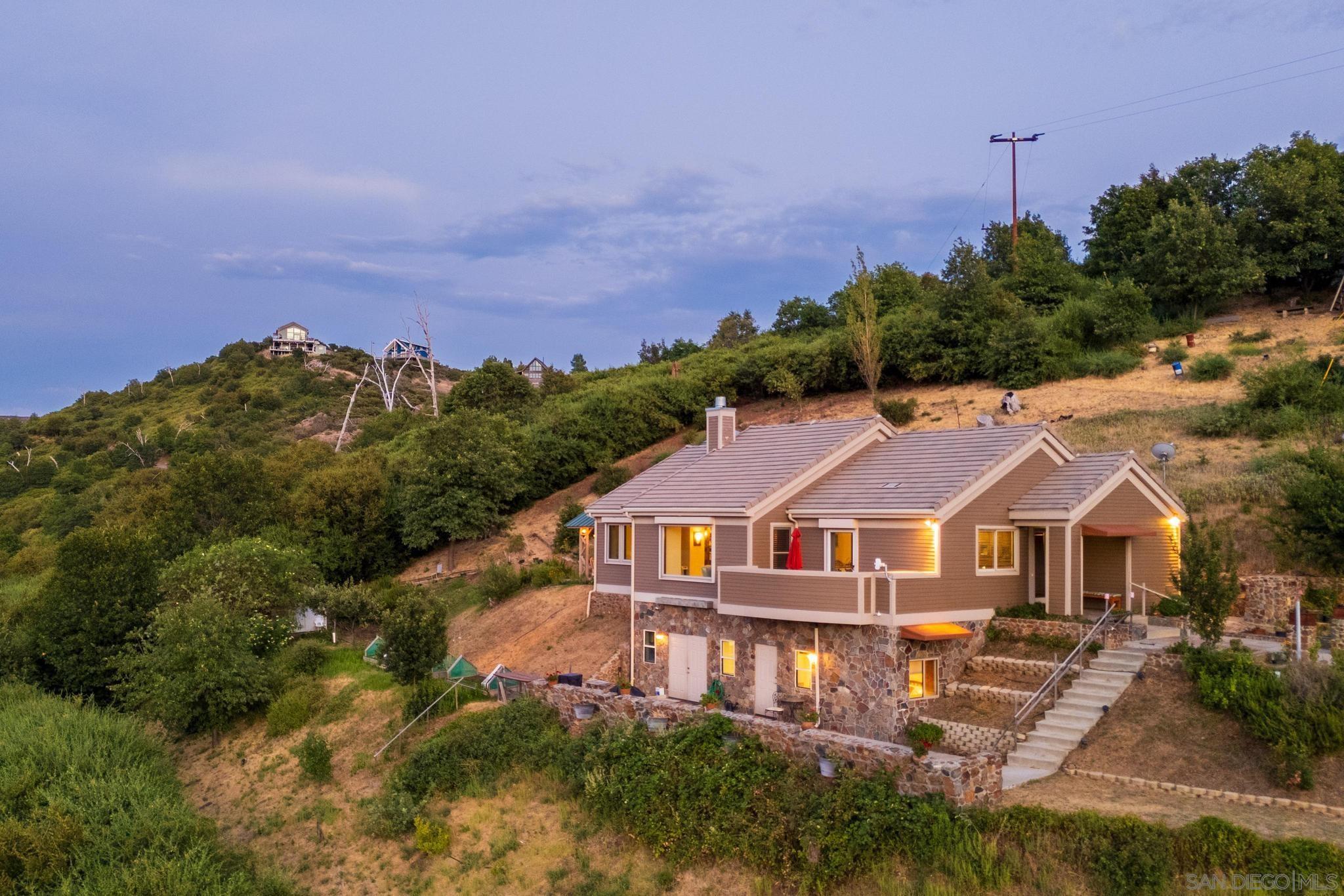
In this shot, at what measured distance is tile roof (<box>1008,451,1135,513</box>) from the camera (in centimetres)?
2141

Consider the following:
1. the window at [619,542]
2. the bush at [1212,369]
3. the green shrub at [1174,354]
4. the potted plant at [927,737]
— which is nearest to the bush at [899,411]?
the green shrub at [1174,354]

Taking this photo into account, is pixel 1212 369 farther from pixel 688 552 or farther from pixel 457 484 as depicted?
pixel 457 484

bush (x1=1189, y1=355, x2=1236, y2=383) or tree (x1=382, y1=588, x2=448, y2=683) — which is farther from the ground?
bush (x1=1189, y1=355, x2=1236, y2=383)

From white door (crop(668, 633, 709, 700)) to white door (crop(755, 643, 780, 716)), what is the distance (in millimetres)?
1675

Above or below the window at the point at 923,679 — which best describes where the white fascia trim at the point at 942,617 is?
above

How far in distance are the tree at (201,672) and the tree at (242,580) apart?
1655 mm

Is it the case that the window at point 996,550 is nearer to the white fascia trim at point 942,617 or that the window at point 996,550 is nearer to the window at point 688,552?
the white fascia trim at point 942,617

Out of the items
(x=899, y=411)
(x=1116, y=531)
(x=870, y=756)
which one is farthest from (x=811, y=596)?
(x=899, y=411)

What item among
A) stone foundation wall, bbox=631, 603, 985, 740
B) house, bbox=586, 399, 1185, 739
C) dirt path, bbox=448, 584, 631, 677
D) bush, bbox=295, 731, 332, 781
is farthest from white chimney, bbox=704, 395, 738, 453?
bush, bbox=295, 731, 332, 781

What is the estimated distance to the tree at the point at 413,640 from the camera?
24281 millimetres

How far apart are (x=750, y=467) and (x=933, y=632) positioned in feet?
22.4

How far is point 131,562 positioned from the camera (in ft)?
112

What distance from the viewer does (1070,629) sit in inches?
784

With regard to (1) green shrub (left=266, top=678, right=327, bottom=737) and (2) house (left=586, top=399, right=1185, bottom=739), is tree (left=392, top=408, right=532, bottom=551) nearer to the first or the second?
(1) green shrub (left=266, top=678, right=327, bottom=737)
